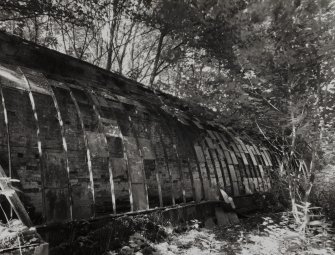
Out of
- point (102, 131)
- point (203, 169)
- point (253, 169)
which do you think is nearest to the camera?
point (102, 131)

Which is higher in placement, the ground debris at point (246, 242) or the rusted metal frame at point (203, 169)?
the rusted metal frame at point (203, 169)

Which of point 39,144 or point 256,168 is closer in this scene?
point 39,144

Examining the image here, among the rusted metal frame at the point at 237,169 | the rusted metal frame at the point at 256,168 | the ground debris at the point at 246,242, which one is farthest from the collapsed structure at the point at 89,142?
the rusted metal frame at the point at 256,168

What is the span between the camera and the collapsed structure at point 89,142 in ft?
20.1

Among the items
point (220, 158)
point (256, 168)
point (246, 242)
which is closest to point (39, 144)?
point (246, 242)

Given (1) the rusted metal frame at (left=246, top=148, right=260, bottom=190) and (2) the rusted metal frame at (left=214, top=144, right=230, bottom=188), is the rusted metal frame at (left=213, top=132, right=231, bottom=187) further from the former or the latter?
(1) the rusted metal frame at (left=246, top=148, right=260, bottom=190)

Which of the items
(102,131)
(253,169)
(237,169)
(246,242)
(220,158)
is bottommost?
(246,242)

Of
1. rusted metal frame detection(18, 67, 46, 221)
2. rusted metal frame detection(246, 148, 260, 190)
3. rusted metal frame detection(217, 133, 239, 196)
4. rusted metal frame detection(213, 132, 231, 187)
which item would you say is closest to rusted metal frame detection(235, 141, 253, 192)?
rusted metal frame detection(246, 148, 260, 190)

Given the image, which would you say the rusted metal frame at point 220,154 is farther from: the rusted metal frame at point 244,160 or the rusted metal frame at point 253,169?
the rusted metal frame at point 253,169

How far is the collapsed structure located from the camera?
6129 millimetres

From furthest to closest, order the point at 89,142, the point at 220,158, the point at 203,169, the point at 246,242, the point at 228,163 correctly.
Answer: the point at 228,163 → the point at 220,158 → the point at 203,169 → the point at 246,242 → the point at 89,142

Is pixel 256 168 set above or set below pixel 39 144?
below

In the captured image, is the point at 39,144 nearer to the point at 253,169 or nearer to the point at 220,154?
the point at 220,154

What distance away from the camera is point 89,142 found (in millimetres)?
7488
